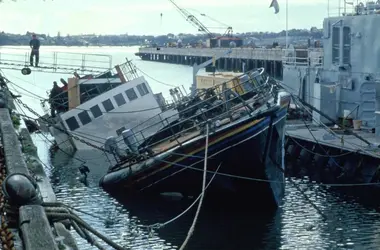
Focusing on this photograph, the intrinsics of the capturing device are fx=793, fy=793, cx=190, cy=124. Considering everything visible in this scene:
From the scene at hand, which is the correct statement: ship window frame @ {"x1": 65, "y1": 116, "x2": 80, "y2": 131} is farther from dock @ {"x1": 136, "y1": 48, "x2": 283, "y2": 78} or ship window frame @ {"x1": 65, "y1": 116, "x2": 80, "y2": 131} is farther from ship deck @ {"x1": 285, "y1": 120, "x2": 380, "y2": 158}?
dock @ {"x1": 136, "y1": 48, "x2": 283, "y2": 78}

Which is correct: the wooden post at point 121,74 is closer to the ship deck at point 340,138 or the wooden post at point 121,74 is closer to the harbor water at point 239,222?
the ship deck at point 340,138

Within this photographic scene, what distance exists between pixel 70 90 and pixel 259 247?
21.2 meters

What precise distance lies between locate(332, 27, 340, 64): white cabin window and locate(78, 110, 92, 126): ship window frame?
1300 centimetres

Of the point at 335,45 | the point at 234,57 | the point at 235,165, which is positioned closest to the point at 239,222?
the point at 235,165

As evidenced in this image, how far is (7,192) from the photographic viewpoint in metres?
7.77

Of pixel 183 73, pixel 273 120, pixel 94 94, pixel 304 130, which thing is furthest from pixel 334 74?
pixel 183 73

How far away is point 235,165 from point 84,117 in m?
14.8

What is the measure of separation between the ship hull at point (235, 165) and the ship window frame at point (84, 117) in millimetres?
12043

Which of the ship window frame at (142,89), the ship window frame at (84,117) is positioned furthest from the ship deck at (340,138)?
the ship window frame at (84,117)

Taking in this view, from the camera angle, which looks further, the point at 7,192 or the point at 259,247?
the point at 259,247

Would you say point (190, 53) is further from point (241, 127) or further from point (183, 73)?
point (241, 127)

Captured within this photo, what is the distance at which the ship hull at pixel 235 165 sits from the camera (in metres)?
24.8

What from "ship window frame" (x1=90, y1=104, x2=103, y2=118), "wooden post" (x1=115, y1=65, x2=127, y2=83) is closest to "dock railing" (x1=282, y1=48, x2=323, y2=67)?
"wooden post" (x1=115, y1=65, x2=127, y2=83)

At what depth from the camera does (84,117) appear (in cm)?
3834
